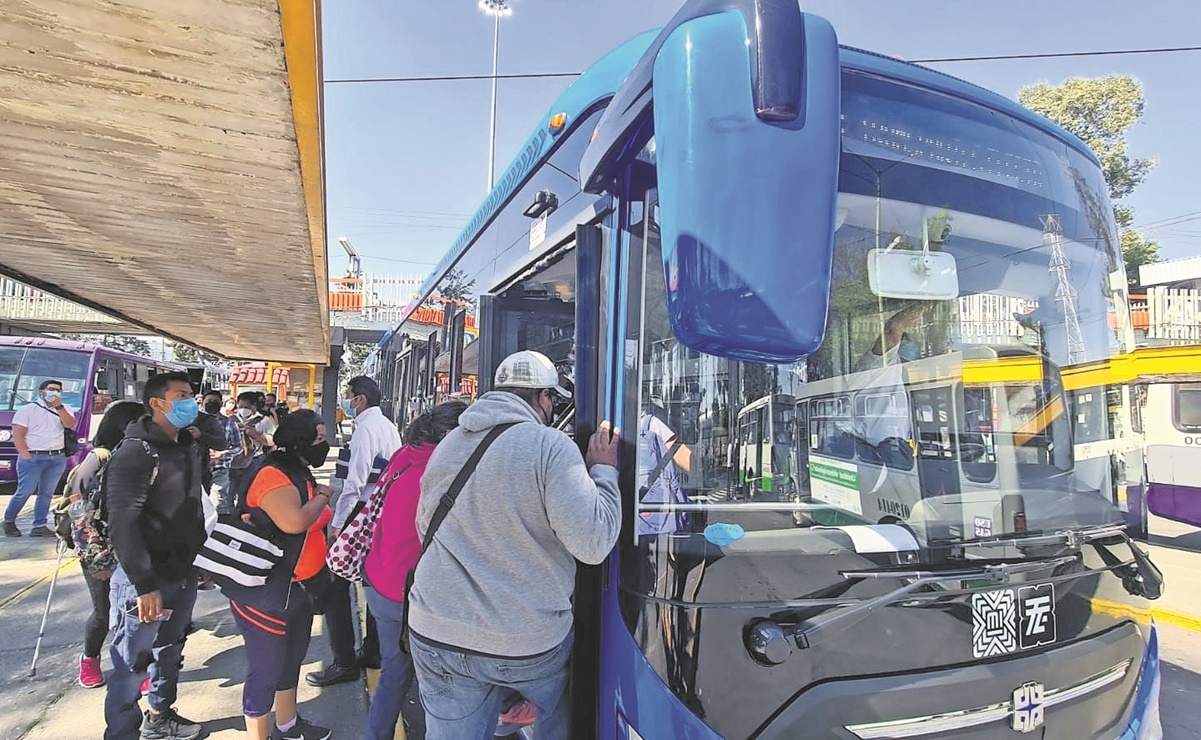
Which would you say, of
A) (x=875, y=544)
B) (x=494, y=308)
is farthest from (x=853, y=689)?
(x=494, y=308)

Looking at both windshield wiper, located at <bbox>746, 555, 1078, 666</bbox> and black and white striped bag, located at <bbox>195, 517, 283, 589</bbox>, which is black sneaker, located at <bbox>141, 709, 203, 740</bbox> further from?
windshield wiper, located at <bbox>746, 555, 1078, 666</bbox>

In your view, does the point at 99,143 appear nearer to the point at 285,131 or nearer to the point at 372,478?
the point at 285,131

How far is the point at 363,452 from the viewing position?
179 inches

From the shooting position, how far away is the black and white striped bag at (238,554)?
9.68ft

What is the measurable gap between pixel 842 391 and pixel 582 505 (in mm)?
876

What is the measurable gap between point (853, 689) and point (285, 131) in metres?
3.42

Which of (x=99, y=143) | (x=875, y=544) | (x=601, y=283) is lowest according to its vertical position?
(x=875, y=544)

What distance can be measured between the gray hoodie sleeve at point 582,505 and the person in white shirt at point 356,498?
8.69 ft

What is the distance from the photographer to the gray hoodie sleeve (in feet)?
5.79

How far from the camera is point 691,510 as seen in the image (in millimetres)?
1811

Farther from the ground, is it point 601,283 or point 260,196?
point 260,196

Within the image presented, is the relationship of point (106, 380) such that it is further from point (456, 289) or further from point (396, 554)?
point (396, 554)

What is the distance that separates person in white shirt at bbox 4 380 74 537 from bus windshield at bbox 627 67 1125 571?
9.95 meters

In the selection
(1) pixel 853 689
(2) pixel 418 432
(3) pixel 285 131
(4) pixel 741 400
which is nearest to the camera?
(1) pixel 853 689
